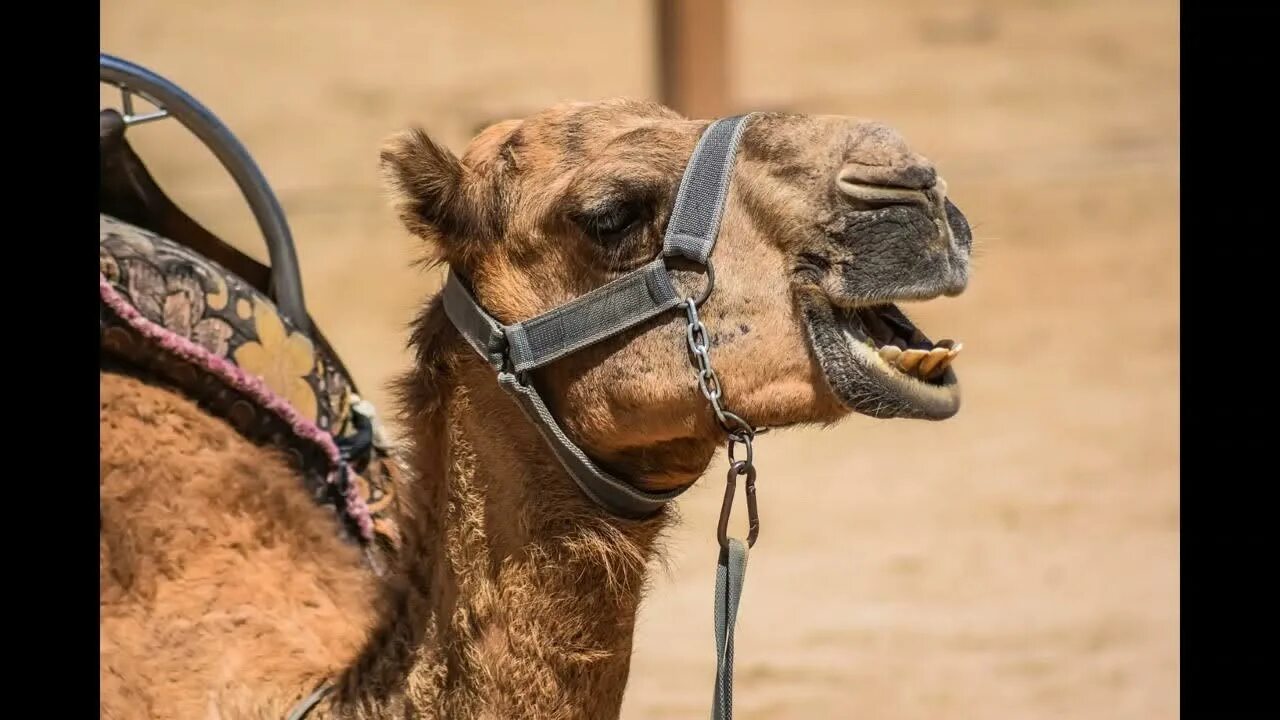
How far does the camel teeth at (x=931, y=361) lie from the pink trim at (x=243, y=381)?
4.42ft

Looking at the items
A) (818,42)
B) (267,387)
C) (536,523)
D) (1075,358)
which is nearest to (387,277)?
(1075,358)

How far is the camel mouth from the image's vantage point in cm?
253

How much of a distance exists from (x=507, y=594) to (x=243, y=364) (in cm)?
105

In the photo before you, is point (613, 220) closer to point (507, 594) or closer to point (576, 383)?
point (576, 383)

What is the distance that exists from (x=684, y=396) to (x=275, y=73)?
1063 cm

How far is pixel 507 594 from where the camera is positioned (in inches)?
107

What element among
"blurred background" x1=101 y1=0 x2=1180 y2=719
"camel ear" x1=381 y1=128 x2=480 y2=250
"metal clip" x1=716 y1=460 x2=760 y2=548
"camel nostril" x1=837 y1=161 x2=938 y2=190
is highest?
"blurred background" x1=101 y1=0 x2=1180 y2=719

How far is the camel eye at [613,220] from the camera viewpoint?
2.70 metres

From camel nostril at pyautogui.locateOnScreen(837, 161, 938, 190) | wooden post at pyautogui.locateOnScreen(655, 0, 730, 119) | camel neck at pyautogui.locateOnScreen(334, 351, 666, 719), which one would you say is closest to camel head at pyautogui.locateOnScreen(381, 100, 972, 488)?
camel nostril at pyautogui.locateOnScreen(837, 161, 938, 190)

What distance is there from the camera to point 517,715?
8.79 ft

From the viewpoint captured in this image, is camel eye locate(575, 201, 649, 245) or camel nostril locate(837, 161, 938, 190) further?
camel eye locate(575, 201, 649, 245)

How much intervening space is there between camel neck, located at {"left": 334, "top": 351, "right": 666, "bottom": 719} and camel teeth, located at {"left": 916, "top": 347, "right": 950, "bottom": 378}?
528mm

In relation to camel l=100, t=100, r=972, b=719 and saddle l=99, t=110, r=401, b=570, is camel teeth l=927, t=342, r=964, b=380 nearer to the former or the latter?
camel l=100, t=100, r=972, b=719

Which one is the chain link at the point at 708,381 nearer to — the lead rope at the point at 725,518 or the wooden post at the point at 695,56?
the lead rope at the point at 725,518
